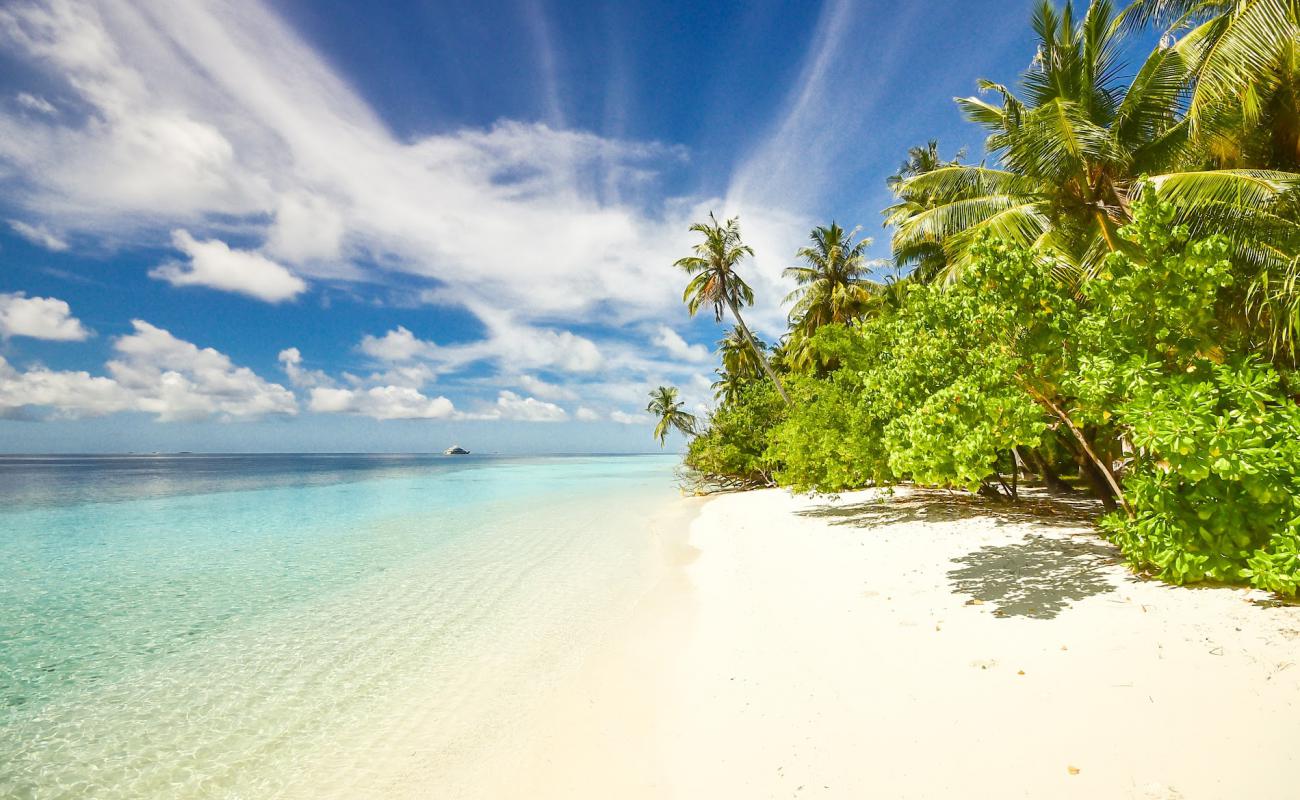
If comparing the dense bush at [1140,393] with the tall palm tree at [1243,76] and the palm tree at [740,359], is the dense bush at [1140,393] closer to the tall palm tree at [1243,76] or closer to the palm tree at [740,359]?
the tall palm tree at [1243,76]

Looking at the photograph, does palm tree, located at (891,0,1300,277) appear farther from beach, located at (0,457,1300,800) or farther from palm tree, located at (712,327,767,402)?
palm tree, located at (712,327,767,402)

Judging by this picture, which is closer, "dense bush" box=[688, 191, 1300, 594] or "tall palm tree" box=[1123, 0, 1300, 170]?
"dense bush" box=[688, 191, 1300, 594]

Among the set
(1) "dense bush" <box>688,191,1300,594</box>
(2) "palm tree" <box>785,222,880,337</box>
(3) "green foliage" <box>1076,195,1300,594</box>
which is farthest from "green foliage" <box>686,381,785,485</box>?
(3) "green foliage" <box>1076,195,1300,594</box>

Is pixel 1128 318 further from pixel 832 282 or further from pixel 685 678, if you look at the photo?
pixel 832 282

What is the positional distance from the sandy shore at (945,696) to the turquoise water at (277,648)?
3.98 ft

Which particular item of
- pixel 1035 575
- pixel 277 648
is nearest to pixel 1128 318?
pixel 1035 575

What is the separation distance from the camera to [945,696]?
394 centimetres

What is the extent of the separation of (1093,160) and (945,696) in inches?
441

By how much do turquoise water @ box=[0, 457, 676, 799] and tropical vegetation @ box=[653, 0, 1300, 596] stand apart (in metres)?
5.31

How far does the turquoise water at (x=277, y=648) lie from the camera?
4.46 m

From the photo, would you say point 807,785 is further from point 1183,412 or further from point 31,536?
point 31,536

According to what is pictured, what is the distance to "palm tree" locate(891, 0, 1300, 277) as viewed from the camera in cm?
874

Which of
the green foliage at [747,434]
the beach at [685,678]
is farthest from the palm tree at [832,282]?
the beach at [685,678]

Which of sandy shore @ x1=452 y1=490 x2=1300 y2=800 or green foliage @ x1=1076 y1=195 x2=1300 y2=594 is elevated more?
green foliage @ x1=1076 y1=195 x2=1300 y2=594
